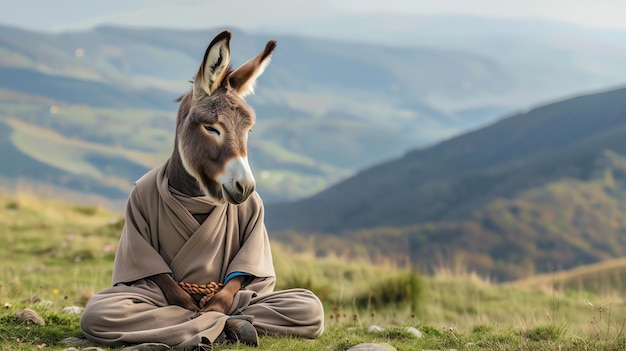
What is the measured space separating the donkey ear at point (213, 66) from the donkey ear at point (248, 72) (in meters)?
0.12

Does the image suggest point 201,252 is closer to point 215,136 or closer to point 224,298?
point 224,298

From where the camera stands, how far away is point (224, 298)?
21.6ft

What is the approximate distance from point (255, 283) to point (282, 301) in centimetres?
30

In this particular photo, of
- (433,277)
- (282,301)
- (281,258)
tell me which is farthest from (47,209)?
(282,301)

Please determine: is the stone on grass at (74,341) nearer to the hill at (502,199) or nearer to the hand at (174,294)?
the hand at (174,294)

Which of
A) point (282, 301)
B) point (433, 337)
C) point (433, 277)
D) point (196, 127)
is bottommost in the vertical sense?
point (433, 277)

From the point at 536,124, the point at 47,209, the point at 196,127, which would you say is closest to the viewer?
the point at 196,127

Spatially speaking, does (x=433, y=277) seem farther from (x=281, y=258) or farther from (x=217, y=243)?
(x=217, y=243)

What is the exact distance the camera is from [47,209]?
19953 millimetres

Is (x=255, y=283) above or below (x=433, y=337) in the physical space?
above

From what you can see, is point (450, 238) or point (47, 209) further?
point (450, 238)

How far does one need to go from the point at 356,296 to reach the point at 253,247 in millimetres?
6480

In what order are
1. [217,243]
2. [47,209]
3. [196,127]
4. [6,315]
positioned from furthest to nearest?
[47,209]
[6,315]
[217,243]
[196,127]

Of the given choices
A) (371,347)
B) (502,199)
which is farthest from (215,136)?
(502,199)
